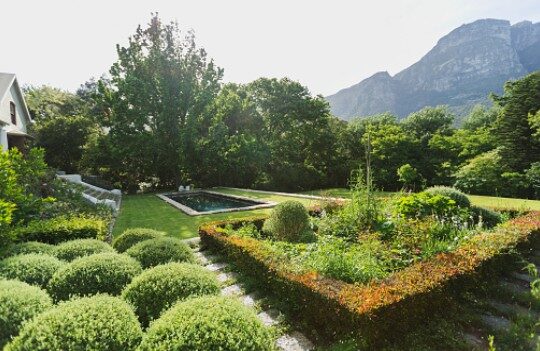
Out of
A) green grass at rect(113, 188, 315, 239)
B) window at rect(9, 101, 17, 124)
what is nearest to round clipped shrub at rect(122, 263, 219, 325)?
green grass at rect(113, 188, 315, 239)

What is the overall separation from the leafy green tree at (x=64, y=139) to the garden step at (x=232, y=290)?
25.7 m

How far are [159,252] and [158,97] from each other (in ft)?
64.3

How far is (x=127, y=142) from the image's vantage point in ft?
73.0

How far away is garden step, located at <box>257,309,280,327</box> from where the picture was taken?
181 inches

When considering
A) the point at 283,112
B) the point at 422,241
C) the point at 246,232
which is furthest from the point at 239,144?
the point at 422,241

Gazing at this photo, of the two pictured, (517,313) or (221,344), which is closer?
(221,344)

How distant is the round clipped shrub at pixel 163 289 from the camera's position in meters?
3.89

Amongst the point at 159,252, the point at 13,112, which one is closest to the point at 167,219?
the point at 159,252

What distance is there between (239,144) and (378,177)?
1213 centimetres

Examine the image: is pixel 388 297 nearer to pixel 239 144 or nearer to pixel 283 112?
pixel 239 144

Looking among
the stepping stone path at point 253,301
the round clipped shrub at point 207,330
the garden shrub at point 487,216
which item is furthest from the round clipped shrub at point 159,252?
the garden shrub at point 487,216

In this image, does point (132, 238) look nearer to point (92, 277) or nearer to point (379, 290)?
point (92, 277)

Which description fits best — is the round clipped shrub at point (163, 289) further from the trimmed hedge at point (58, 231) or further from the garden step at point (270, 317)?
the trimmed hedge at point (58, 231)

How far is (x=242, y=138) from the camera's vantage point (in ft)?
80.5
